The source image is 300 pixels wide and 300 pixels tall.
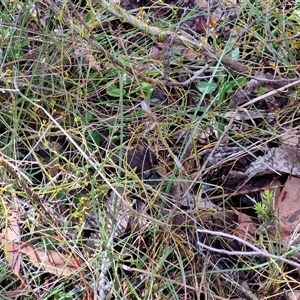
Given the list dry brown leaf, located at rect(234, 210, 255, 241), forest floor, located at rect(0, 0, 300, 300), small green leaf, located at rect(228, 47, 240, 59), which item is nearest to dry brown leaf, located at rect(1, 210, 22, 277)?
forest floor, located at rect(0, 0, 300, 300)

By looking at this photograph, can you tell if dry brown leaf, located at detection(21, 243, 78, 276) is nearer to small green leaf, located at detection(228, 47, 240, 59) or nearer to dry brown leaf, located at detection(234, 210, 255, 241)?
dry brown leaf, located at detection(234, 210, 255, 241)

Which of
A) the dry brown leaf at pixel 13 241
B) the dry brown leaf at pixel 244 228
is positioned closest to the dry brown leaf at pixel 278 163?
the dry brown leaf at pixel 244 228

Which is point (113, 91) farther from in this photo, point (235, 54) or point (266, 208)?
point (266, 208)

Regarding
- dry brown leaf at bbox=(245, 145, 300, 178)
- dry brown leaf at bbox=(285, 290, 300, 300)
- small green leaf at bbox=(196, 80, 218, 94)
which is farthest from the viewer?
small green leaf at bbox=(196, 80, 218, 94)

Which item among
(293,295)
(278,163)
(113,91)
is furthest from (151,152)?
(293,295)

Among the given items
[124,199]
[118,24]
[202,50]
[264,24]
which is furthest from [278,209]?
[118,24]

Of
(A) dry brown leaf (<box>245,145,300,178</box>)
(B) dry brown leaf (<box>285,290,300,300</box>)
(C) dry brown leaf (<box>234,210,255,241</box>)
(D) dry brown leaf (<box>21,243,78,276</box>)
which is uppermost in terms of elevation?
(A) dry brown leaf (<box>245,145,300,178</box>)

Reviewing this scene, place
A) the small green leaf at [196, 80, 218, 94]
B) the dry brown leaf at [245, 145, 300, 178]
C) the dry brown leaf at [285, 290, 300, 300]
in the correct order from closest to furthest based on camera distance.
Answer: the dry brown leaf at [285, 290, 300, 300]
the dry brown leaf at [245, 145, 300, 178]
the small green leaf at [196, 80, 218, 94]

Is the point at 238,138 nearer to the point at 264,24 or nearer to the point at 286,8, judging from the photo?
the point at 264,24
